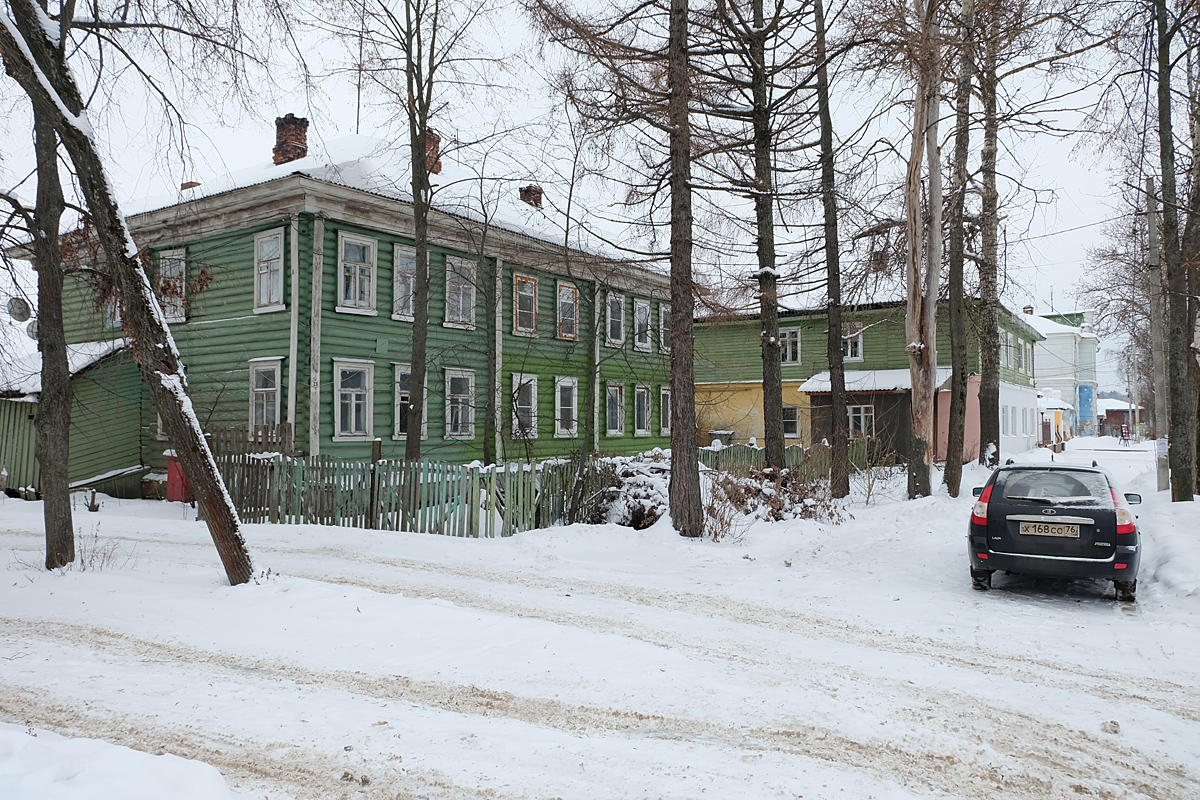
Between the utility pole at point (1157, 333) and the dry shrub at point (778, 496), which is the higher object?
the utility pole at point (1157, 333)

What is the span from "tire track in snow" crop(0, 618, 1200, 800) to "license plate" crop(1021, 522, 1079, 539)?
3900 mm

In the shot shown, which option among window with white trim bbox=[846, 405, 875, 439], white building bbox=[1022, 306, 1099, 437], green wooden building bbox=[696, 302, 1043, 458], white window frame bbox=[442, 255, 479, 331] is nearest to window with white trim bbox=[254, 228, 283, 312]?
white window frame bbox=[442, 255, 479, 331]

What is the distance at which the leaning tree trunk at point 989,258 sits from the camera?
15.6 m

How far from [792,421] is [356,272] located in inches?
891

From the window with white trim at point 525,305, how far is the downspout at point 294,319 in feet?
21.6

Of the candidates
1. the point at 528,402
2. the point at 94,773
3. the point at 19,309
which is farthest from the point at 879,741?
the point at 528,402

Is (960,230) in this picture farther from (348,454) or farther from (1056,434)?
(1056,434)

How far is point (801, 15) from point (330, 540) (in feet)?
40.9

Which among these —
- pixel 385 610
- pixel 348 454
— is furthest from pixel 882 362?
pixel 385 610

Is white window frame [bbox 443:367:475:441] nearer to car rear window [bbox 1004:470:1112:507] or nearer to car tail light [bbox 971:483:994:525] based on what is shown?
car tail light [bbox 971:483:994:525]

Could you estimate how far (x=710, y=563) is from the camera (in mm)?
10008

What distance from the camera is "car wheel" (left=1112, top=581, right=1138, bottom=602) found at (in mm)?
7824

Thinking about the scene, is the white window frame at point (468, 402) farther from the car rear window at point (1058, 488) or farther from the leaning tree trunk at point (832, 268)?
the car rear window at point (1058, 488)

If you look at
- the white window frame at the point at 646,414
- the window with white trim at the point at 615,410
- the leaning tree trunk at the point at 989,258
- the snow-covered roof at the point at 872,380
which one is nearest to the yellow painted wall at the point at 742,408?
the snow-covered roof at the point at 872,380
